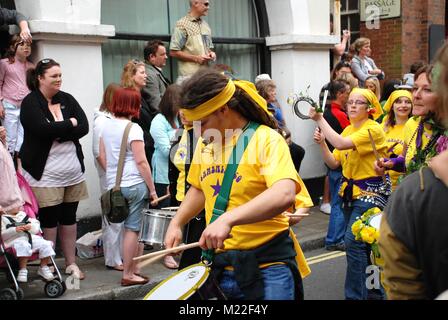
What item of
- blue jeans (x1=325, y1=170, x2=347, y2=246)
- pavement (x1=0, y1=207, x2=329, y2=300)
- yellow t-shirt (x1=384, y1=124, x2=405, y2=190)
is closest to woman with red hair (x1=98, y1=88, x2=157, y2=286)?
pavement (x1=0, y1=207, x2=329, y2=300)

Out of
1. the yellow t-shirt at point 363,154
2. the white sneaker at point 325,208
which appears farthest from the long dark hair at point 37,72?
the white sneaker at point 325,208

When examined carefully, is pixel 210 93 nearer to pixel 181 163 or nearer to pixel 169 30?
pixel 181 163

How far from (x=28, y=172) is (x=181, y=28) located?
3.37 m

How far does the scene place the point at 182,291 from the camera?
2.79 meters

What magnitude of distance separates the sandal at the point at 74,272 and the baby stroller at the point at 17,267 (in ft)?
1.57

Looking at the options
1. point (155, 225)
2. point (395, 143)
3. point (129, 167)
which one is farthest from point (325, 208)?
point (155, 225)

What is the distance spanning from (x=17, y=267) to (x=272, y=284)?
341 cm

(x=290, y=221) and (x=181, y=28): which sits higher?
(x=181, y=28)

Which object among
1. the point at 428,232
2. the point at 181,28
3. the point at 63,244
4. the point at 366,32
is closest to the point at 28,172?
the point at 63,244

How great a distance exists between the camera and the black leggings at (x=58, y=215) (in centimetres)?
610

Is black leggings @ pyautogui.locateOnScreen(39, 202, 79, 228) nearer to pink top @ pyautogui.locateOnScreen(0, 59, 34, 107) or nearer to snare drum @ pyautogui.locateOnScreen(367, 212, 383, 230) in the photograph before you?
pink top @ pyautogui.locateOnScreen(0, 59, 34, 107)

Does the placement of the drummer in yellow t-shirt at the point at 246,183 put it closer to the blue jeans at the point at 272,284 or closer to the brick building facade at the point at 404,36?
the blue jeans at the point at 272,284

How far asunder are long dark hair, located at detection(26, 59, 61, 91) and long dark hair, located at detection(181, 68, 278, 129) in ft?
11.0
